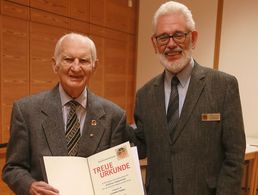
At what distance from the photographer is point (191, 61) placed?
171 cm

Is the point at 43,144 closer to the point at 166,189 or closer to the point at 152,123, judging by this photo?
the point at 152,123

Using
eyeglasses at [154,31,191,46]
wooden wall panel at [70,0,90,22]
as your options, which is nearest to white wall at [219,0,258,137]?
wooden wall panel at [70,0,90,22]

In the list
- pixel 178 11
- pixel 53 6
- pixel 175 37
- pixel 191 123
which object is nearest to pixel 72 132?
pixel 191 123

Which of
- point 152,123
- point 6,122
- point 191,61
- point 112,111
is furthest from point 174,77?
point 6,122

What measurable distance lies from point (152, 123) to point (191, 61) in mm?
419

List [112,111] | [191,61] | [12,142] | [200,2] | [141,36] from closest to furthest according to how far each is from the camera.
→ [12,142], [112,111], [191,61], [200,2], [141,36]

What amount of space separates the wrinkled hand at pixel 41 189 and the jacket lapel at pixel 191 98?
0.69m

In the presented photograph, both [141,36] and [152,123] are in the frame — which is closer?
[152,123]

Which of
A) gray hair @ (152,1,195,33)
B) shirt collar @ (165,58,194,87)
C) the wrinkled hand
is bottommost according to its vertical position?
the wrinkled hand

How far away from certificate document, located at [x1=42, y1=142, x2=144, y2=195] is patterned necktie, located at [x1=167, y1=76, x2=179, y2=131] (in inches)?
12.1

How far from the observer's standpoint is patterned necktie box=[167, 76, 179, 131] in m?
1.65

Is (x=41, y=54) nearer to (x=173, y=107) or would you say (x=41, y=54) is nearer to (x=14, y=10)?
(x=14, y=10)

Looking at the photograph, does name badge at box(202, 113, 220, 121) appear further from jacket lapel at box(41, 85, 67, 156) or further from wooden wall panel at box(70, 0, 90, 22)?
wooden wall panel at box(70, 0, 90, 22)

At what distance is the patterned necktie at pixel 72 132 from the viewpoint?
1462 millimetres
